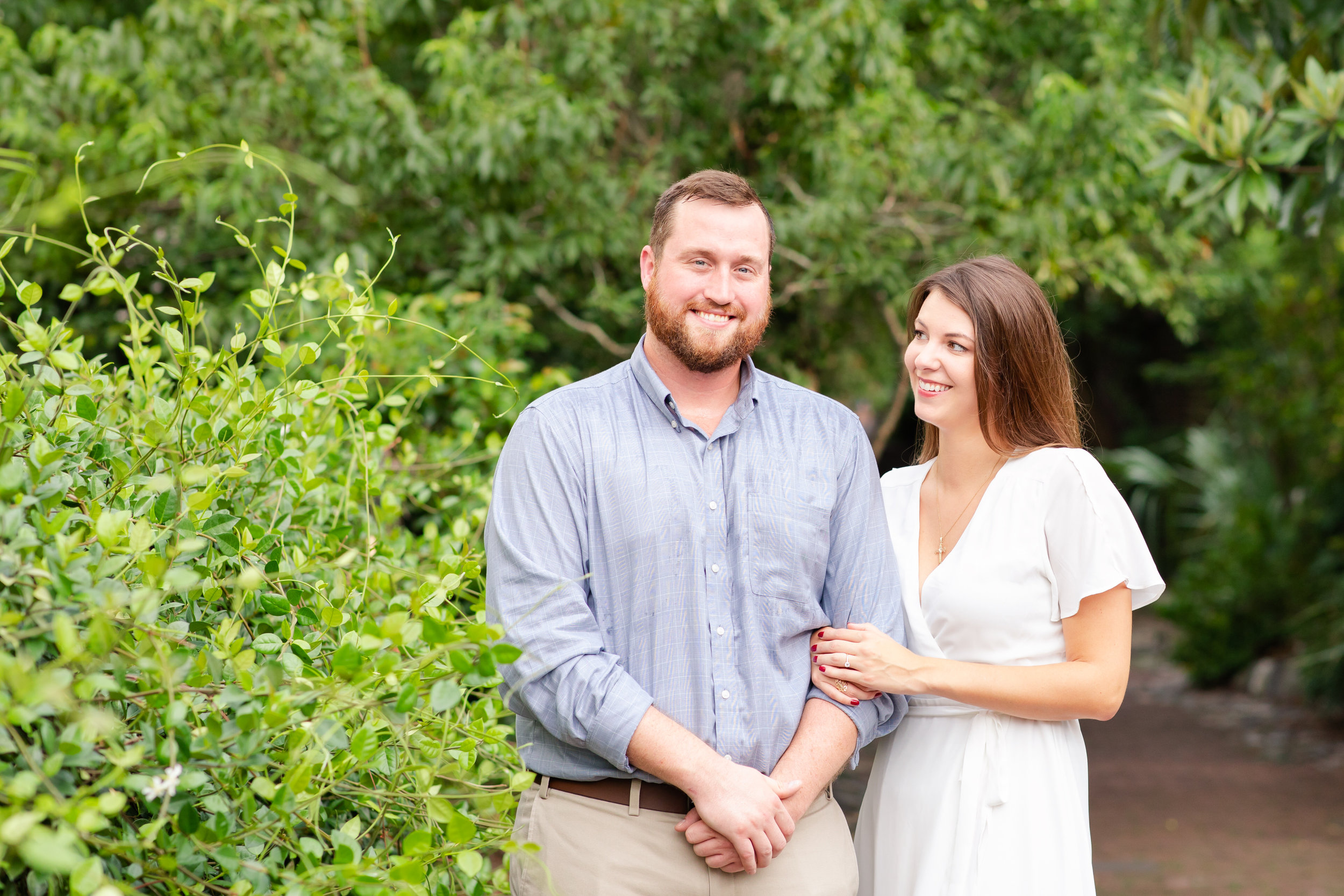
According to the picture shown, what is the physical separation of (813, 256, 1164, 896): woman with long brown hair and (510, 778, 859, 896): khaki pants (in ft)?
1.11

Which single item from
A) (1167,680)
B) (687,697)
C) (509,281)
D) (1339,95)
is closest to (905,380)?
(509,281)

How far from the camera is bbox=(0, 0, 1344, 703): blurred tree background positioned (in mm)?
4578

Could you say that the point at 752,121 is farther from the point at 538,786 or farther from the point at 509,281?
the point at 538,786

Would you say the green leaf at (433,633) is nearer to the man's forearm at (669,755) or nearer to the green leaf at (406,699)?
the green leaf at (406,699)

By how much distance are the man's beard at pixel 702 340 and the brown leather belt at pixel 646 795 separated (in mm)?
771

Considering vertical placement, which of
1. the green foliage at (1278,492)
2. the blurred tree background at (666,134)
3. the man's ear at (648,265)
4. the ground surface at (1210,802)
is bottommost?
the ground surface at (1210,802)

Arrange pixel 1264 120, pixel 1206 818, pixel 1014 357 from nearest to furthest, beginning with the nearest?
pixel 1014 357
pixel 1264 120
pixel 1206 818

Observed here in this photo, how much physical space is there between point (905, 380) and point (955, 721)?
3603mm

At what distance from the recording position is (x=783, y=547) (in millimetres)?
2182

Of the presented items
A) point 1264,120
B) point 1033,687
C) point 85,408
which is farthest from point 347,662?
point 1264,120

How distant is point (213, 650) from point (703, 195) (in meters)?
1.24

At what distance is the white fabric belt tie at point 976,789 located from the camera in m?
2.28

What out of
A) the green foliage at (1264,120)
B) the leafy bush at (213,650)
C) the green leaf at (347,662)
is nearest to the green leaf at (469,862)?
the leafy bush at (213,650)

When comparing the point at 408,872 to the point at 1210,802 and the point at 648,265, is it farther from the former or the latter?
the point at 1210,802
